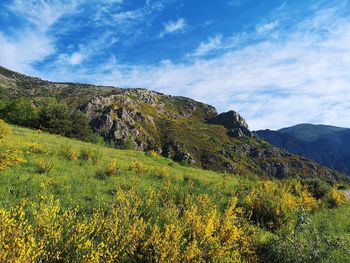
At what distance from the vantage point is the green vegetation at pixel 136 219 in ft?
23.4

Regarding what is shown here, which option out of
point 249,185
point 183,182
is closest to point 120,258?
point 183,182

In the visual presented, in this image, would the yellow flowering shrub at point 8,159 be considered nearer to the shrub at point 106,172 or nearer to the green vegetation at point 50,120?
the shrub at point 106,172

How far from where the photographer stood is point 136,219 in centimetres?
912

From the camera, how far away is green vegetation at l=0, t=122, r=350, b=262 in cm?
712

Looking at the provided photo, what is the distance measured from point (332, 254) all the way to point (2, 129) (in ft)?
53.2

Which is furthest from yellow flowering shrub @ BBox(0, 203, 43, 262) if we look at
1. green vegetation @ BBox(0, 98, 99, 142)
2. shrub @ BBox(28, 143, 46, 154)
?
green vegetation @ BBox(0, 98, 99, 142)

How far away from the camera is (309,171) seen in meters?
186

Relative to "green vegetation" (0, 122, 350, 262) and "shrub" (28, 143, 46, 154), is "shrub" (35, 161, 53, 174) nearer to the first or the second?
"green vegetation" (0, 122, 350, 262)

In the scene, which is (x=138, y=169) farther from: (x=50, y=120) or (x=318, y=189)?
(x=50, y=120)

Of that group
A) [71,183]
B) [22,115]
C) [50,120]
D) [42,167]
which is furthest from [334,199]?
[22,115]

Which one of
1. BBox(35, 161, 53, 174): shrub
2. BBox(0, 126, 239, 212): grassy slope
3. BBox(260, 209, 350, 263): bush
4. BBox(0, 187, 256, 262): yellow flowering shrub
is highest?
BBox(35, 161, 53, 174): shrub

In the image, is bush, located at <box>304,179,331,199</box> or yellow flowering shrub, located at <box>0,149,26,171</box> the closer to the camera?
yellow flowering shrub, located at <box>0,149,26,171</box>

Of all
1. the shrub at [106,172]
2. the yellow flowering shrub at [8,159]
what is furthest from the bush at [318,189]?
the yellow flowering shrub at [8,159]

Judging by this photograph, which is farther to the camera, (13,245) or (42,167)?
(42,167)
